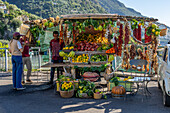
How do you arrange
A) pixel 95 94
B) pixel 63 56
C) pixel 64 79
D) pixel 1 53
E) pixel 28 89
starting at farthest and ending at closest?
pixel 1 53 → pixel 63 56 → pixel 28 89 → pixel 64 79 → pixel 95 94

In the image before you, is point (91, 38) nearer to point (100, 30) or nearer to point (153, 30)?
point (100, 30)

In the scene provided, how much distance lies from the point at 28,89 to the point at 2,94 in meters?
1.02

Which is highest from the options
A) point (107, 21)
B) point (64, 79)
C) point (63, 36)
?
point (107, 21)

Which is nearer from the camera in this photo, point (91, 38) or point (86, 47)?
point (86, 47)

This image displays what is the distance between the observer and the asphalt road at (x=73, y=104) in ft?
18.5

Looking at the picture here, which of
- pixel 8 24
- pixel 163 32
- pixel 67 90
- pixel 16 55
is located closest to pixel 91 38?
pixel 163 32

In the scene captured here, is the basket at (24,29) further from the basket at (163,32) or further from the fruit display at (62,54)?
the basket at (163,32)

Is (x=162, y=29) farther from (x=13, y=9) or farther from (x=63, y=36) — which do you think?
(x=13, y=9)

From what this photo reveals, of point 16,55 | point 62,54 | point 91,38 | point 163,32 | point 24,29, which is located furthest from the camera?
point 91,38

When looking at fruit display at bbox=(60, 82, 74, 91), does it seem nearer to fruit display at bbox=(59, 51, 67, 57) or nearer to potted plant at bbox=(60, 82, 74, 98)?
potted plant at bbox=(60, 82, 74, 98)

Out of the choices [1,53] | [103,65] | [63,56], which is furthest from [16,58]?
[1,53]

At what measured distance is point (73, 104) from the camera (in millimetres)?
6215

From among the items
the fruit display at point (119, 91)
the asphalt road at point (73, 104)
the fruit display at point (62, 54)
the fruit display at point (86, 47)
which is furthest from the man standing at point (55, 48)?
the fruit display at point (119, 91)

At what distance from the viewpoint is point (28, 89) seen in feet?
26.8
